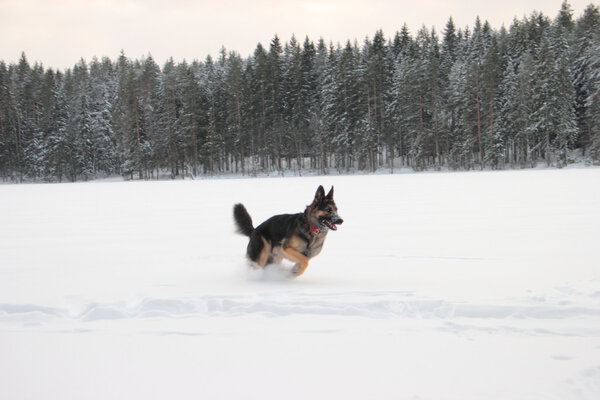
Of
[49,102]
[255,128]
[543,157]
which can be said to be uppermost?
[49,102]

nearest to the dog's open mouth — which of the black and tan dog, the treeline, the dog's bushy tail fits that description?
the black and tan dog

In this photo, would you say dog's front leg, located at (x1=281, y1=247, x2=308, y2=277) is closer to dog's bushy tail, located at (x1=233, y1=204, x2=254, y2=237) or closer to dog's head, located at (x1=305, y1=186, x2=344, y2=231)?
dog's head, located at (x1=305, y1=186, x2=344, y2=231)

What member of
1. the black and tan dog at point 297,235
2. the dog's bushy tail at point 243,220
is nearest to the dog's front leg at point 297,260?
the black and tan dog at point 297,235

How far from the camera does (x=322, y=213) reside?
6305 millimetres

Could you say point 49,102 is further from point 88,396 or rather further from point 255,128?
point 88,396

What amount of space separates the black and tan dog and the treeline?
54.3 meters

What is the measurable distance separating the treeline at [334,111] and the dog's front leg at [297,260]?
179 feet

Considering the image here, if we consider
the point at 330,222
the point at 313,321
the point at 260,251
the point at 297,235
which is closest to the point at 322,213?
the point at 330,222

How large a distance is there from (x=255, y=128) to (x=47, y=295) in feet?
200

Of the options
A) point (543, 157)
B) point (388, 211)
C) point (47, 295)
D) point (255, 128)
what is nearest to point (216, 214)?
point (388, 211)

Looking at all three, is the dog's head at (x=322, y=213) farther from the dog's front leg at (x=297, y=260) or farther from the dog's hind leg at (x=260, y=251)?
the dog's hind leg at (x=260, y=251)

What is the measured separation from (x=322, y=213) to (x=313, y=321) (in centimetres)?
217

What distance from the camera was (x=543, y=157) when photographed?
194ft

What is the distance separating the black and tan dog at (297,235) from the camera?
6.27 metres
